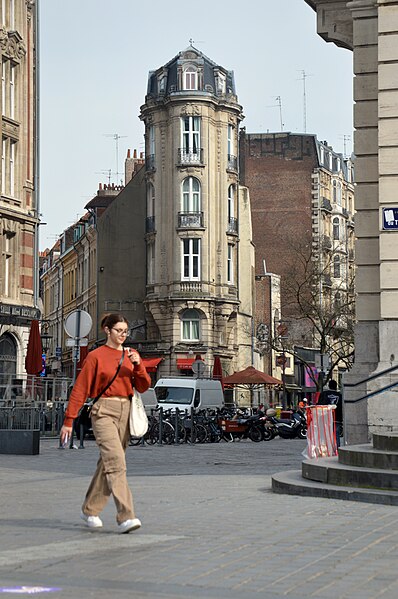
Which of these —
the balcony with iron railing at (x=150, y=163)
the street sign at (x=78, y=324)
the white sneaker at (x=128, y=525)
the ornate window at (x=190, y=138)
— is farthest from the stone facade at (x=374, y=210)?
the balcony with iron railing at (x=150, y=163)

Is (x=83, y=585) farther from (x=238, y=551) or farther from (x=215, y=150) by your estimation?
(x=215, y=150)

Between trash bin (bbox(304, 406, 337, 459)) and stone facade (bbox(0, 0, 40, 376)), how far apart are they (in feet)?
109

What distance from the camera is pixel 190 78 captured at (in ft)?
248

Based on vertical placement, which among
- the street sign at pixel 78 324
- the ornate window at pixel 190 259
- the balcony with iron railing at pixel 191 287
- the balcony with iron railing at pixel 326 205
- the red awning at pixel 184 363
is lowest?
the street sign at pixel 78 324

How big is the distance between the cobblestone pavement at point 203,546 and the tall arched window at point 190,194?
58130 millimetres

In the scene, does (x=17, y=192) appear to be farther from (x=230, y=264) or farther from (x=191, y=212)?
(x=230, y=264)

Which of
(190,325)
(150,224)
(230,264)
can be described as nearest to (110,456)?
(190,325)

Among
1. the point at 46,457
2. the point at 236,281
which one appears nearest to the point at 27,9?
the point at 236,281

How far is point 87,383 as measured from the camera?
10.9 m

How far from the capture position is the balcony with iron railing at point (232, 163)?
76375mm

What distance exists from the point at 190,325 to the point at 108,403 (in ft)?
206

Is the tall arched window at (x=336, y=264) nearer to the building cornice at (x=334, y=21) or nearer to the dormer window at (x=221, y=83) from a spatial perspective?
the dormer window at (x=221, y=83)

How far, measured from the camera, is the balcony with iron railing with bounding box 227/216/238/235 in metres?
76.4

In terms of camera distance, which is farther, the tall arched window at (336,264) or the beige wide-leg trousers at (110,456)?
the tall arched window at (336,264)
